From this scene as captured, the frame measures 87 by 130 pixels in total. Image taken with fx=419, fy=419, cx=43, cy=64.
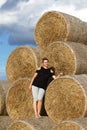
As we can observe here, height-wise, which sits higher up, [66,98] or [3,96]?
[66,98]

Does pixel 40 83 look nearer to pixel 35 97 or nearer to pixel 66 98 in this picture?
pixel 35 97

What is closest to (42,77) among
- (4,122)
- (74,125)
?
(4,122)

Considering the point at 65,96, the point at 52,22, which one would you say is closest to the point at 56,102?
the point at 65,96

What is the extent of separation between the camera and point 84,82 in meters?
8.34

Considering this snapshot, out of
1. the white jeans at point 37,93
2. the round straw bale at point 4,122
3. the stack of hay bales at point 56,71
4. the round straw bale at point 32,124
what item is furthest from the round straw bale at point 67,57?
the round straw bale at point 4,122

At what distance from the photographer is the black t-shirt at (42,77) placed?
915cm

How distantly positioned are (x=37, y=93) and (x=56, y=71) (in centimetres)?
77

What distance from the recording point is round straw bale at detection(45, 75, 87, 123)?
8234 mm

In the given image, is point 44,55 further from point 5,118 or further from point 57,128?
point 57,128

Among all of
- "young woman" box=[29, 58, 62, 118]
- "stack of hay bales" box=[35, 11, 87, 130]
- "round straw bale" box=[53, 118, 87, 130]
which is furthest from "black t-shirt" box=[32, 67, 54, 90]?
"round straw bale" box=[53, 118, 87, 130]

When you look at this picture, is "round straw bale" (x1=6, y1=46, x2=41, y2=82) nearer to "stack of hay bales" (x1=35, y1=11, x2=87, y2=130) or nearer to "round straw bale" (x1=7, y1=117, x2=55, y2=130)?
"stack of hay bales" (x1=35, y1=11, x2=87, y2=130)

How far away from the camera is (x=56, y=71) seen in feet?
31.4

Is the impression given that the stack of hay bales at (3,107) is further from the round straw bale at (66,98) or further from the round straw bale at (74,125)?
the round straw bale at (74,125)

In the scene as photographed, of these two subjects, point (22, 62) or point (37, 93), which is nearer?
point (37, 93)
